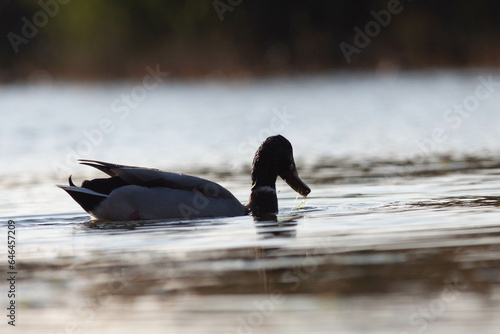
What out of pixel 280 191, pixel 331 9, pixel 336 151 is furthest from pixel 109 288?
pixel 331 9

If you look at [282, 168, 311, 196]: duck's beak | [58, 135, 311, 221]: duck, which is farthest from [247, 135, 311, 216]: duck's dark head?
[58, 135, 311, 221]: duck

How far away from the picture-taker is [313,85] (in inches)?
1270

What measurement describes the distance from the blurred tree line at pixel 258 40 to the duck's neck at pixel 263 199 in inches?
816

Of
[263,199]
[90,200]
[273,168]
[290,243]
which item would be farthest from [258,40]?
[290,243]

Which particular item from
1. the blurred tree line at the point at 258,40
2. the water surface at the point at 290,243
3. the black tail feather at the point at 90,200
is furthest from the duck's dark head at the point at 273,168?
the blurred tree line at the point at 258,40

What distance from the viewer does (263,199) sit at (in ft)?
33.5

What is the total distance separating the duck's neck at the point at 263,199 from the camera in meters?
10.2

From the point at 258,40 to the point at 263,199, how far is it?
87.1 ft

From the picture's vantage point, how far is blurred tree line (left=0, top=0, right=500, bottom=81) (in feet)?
110

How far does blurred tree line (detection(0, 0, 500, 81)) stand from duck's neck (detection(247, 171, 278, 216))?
20.7m

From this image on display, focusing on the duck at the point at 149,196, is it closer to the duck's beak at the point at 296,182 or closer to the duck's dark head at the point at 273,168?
the duck's dark head at the point at 273,168

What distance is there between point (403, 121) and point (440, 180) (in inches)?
372

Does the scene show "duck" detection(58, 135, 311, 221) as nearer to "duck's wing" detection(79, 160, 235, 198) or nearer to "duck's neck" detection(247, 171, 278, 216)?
"duck's wing" detection(79, 160, 235, 198)

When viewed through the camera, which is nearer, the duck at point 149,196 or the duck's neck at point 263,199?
the duck at point 149,196
